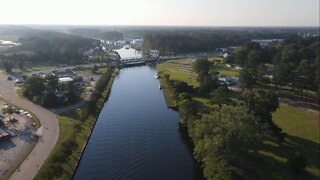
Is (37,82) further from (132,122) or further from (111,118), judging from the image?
(132,122)

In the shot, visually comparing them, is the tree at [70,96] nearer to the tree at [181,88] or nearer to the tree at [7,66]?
the tree at [181,88]

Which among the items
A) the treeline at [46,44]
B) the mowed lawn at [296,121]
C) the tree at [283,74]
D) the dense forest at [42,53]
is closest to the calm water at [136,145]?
the mowed lawn at [296,121]

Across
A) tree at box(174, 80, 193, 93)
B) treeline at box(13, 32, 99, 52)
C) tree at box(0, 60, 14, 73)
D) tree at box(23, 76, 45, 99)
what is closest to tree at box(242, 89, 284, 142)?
tree at box(174, 80, 193, 93)

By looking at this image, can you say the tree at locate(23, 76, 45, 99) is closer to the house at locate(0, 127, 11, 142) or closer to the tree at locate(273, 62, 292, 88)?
the house at locate(0, 127, 11, 142)

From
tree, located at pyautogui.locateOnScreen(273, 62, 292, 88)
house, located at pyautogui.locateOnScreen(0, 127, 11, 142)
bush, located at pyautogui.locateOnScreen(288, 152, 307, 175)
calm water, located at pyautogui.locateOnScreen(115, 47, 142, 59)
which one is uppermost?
tree, located at pyautogui.locateOnScreen(273, 62, 292, 88)

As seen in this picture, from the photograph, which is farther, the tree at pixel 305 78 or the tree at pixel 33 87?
the tree at pixel 33 87
